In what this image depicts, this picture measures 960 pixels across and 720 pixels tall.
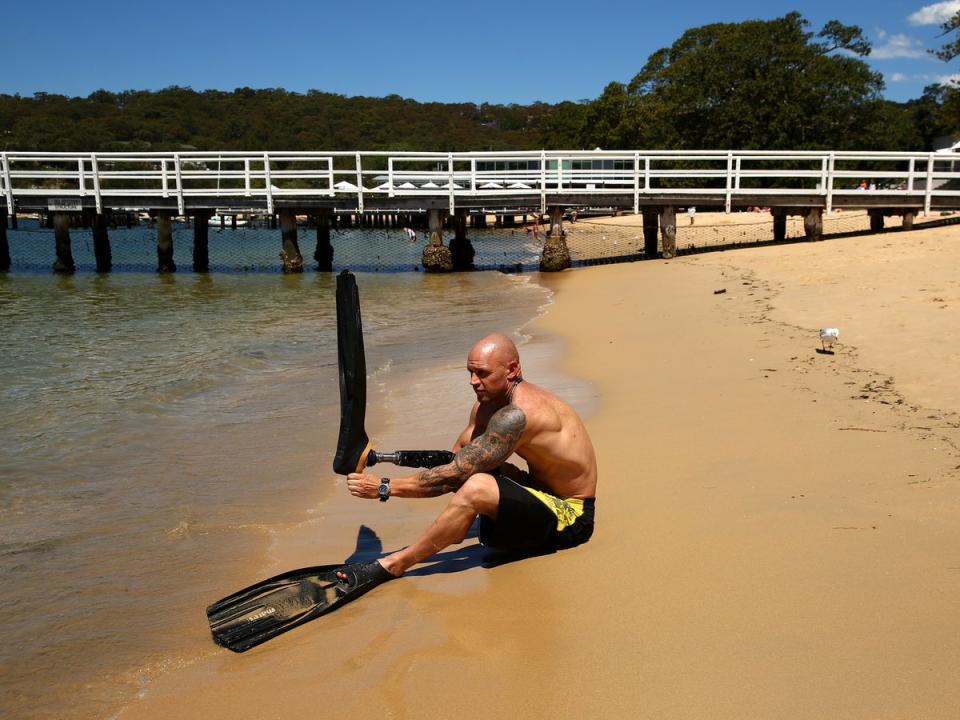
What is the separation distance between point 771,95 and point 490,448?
43.7m

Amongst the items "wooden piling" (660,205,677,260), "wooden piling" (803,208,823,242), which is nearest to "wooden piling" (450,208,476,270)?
"wooden piling" (660,205,677,260)

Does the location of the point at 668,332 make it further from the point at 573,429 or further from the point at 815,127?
the point at 815,127

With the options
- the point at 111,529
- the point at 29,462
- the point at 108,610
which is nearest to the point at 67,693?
the point at 108,610

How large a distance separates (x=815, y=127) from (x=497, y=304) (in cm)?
3458

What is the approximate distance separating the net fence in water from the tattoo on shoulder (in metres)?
16.8

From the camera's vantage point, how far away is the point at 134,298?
1634 centimetres

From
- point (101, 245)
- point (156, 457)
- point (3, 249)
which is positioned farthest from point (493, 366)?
point (3, 249)

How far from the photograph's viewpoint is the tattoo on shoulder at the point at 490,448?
3379 mm

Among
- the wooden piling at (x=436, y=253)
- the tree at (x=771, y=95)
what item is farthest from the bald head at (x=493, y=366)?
the tree at (x=771, y=95)

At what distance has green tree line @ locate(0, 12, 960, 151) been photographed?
4247 centimetres

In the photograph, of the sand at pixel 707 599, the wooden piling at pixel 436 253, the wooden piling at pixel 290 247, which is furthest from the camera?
the wooden piling at pixel 290 247

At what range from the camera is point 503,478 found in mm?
3475

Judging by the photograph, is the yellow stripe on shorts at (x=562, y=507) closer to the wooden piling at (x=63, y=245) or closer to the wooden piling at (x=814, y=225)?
the wooden piling at (x=814, y=225)

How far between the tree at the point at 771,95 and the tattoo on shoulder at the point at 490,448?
41.7m
